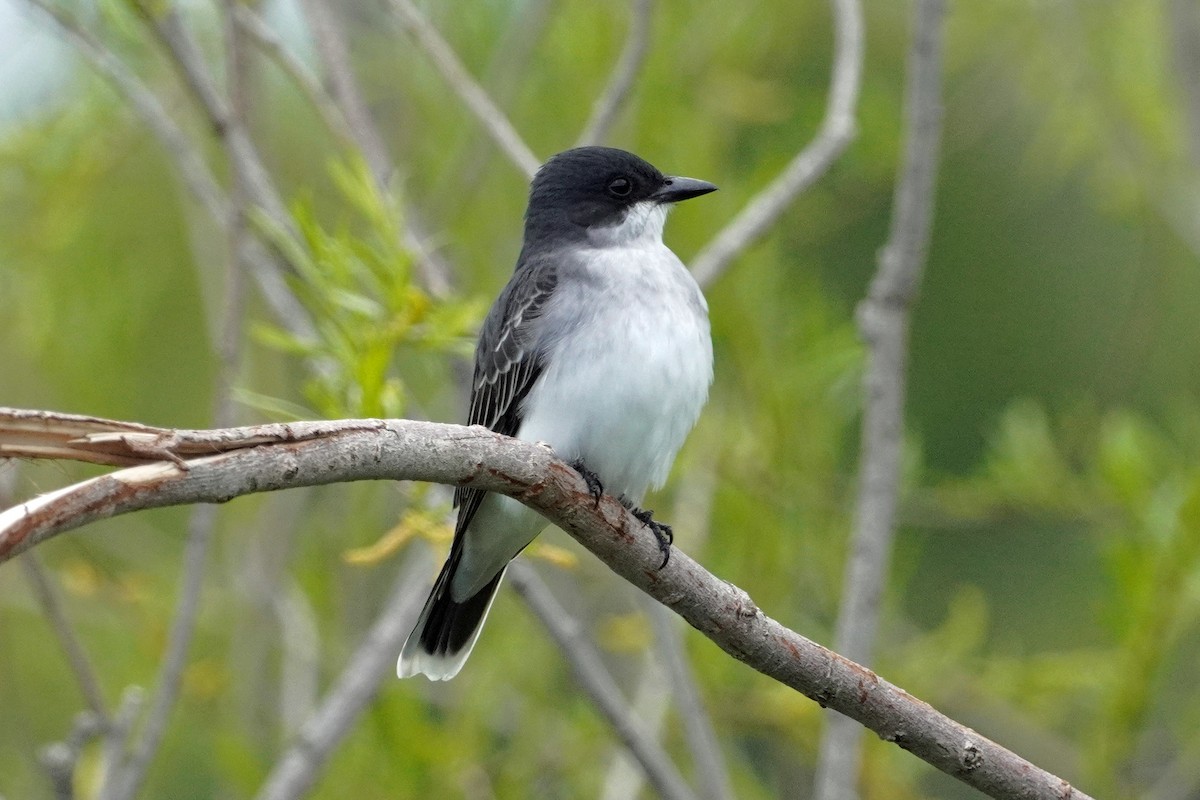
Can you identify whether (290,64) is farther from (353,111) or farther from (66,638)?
(66,638)

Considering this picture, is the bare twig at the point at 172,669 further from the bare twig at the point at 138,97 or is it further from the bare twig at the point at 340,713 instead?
the bare twig at the point at 138,97

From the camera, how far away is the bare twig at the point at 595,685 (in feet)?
12.7

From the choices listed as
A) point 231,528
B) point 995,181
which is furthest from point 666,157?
point 995,181

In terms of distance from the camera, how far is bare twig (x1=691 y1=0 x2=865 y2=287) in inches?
163

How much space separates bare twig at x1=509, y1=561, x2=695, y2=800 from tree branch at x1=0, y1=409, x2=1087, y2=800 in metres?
0.84

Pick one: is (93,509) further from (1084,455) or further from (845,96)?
(1084,455)

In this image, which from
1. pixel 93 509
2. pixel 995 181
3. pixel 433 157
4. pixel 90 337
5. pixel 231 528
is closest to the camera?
pixel 93 509

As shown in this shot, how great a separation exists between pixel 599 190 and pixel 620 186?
64mm

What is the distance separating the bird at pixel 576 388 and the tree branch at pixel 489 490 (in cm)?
69

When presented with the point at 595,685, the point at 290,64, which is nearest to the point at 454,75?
the point at 290,64

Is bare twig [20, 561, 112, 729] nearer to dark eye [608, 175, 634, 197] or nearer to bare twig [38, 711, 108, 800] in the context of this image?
bare twig [38, 711, 108, 800]

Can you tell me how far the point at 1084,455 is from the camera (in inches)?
217

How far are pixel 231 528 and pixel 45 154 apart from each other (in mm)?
1884

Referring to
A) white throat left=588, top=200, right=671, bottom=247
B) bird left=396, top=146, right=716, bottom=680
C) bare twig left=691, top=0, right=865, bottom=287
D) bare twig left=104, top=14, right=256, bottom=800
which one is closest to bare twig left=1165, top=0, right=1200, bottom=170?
bare twig left=691, top=0, right=865, bottom=287
